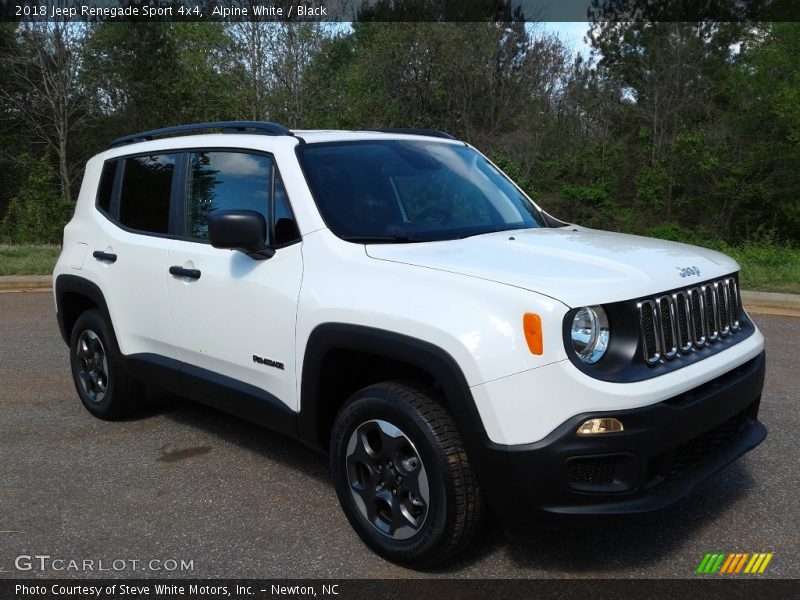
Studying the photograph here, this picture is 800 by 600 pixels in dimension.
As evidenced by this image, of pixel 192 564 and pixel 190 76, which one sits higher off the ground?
pixel 190 76

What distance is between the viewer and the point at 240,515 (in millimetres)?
3867

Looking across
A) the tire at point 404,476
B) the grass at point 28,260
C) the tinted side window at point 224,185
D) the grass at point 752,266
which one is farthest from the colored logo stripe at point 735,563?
the grass at point 28,260

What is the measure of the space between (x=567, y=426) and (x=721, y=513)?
4.83ft

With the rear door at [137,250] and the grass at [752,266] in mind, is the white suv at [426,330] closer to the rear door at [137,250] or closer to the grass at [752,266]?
the rear door at [137,250]

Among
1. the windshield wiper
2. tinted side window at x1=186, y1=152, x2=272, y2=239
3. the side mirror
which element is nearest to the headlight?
the windshield wiper

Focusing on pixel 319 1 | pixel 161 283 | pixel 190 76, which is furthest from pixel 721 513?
pixel 190 76

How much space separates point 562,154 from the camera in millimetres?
31141

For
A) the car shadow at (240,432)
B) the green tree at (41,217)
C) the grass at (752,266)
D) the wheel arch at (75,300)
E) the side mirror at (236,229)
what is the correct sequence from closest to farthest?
the side mirror at (236,229) < the car shadow at (240,432) < the wheel arch at (75,300) < the grass at (752,266) < the green tree at (41,217)

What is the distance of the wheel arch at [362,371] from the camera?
298 centimetres

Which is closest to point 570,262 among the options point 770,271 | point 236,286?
point 236,286

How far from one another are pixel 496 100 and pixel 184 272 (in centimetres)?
2951

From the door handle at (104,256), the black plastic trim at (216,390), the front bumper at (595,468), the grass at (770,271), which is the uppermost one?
the door handle at (104,256)
